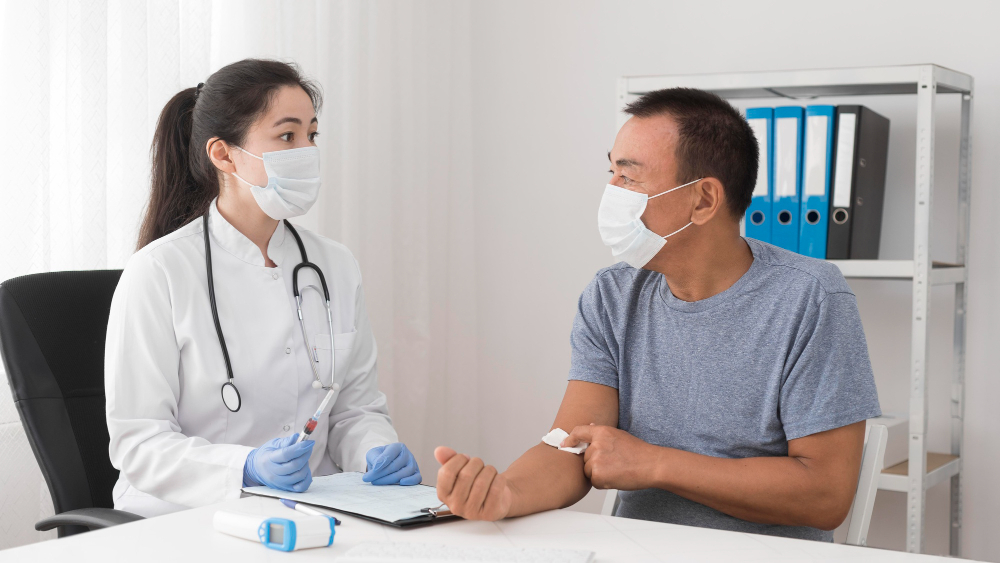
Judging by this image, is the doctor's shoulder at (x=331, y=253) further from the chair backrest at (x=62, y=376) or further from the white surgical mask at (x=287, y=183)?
the chair backrest at (x=62, y=376)

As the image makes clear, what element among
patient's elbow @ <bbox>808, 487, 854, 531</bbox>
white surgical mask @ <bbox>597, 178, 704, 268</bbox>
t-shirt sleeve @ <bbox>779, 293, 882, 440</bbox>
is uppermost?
white surgical mask @ <bbox>597, 178, 704, 268</bbox>

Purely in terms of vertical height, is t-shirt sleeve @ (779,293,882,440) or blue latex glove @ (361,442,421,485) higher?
t-shirt sleeve @ (779,293,882,440)

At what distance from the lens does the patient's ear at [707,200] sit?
144 centimetres

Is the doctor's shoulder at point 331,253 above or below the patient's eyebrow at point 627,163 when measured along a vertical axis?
below

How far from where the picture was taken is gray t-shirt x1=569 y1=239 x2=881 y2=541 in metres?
1.29

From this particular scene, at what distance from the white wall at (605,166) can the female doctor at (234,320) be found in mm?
1097

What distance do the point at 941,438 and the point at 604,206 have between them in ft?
4.35

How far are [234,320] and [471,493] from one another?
69cm

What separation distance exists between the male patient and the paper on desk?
0.08 meters

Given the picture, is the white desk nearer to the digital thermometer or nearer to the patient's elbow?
the digital thermometer

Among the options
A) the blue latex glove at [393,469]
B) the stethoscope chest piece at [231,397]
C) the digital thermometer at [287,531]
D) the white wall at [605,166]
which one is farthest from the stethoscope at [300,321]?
the white wall at [605,166]

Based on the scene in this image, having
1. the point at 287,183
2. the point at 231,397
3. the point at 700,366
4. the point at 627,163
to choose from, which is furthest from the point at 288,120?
the point at 700,366

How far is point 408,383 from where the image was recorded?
8.62 ft

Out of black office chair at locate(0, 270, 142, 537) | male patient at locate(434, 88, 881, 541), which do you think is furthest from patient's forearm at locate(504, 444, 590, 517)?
black office chair at locate(0, 270, 142, 537)
